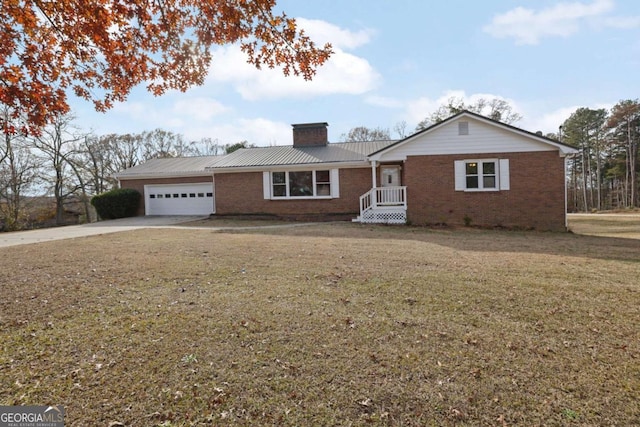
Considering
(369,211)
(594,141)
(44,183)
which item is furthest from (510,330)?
(594,141)

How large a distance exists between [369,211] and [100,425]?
13991mm

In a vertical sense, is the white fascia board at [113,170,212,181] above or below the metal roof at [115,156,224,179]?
below

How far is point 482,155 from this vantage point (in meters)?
14.9

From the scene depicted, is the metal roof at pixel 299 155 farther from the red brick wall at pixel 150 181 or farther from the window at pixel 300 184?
the red brick wall at pixel 150 181

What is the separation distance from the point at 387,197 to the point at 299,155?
591 centimetres

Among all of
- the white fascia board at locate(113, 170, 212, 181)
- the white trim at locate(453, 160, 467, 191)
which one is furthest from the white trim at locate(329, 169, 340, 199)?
the white fascia board at locate(113, 170, 212, 181)

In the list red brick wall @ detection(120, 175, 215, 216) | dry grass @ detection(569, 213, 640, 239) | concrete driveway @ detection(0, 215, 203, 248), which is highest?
red brick wall @ detection(120, 175, 215, 216)

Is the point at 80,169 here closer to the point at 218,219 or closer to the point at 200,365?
the point at 218,219

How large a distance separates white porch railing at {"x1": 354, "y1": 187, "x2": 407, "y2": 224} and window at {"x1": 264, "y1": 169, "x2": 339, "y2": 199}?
2449 mm

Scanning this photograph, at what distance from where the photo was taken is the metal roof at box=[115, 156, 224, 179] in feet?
68.6

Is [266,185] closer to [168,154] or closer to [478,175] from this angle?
[478,175]

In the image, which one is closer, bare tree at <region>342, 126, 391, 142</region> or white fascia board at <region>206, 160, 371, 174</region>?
Answer: white fascia board at <region>206, 160, 371, 174</region>

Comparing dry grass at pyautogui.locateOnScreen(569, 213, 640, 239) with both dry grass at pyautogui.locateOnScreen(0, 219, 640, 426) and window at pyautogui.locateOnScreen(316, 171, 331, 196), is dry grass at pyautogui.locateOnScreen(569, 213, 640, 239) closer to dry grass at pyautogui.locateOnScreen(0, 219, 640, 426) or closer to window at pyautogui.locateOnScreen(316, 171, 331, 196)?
dry grass at pyautogui.locateOnScreen(0, 219, 640, 426)

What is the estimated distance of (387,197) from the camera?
1600 cm
